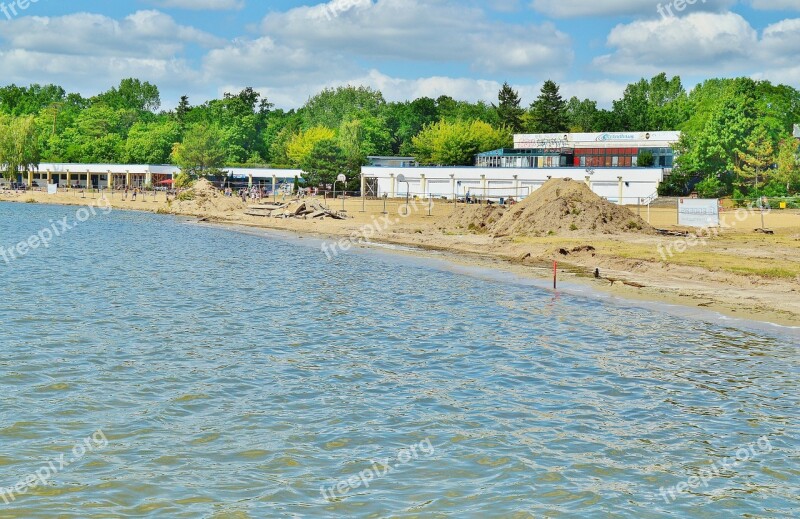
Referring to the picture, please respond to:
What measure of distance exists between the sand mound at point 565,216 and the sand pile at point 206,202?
42202 mm

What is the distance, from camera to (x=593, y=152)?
122500 millimetres

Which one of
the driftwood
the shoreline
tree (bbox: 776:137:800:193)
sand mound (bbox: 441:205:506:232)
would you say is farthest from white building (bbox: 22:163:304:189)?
sand mound (bbox: 441:205:506:232)

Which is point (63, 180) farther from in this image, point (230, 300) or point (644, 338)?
point (644, 338)

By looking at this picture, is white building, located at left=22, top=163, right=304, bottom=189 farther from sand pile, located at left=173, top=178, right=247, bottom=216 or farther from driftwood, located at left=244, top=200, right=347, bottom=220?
driftwood, located at left=244, top=200, right=347, bottom=220

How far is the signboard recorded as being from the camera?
2254 inches

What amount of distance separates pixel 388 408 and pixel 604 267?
2679 cm

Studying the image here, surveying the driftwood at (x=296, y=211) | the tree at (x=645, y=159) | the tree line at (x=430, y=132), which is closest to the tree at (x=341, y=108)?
the tree line at (x=430, y=132)

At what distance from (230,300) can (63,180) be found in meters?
148

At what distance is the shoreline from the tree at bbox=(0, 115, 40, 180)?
88.9 m

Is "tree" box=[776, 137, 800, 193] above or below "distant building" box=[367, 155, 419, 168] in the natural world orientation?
below

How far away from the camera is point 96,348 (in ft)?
74.8

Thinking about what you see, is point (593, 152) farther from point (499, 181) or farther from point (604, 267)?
point (604, 267)

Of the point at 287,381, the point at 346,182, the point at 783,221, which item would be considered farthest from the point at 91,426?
the point at 346,182

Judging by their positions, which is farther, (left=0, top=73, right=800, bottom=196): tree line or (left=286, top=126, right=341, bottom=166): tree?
(left=286, top=126, right=341, bottom=166): tree
